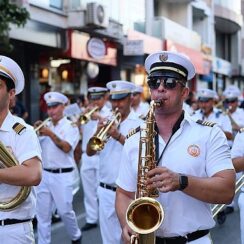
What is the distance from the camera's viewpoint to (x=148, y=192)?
2.90m

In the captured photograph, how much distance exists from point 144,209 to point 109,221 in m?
3.07

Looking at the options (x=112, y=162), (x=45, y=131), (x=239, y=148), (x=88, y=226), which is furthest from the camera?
(x=88, y=226)

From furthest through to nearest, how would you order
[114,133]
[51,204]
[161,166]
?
[51,204] < [114,133] < [161,166]

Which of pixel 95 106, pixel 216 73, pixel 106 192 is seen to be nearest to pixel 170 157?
pixel 106 192

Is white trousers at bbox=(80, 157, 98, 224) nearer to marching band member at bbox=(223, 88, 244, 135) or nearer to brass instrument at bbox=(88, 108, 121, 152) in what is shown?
brass instrument at bbox=(88, 108, 121, 152)

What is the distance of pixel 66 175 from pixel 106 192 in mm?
1311

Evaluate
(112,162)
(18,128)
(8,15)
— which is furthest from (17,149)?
(8,15)

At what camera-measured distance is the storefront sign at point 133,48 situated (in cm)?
1942

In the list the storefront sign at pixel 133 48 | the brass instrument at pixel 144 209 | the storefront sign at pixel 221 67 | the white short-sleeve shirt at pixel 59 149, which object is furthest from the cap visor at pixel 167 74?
the storefront sign at pixel 221 67

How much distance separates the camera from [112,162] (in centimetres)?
604

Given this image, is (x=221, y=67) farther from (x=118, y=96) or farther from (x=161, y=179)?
(x=161, y=179)

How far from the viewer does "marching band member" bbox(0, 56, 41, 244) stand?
3562mm

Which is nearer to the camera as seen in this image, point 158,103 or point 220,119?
point 158,103

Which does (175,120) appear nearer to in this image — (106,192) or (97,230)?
(106,192)
